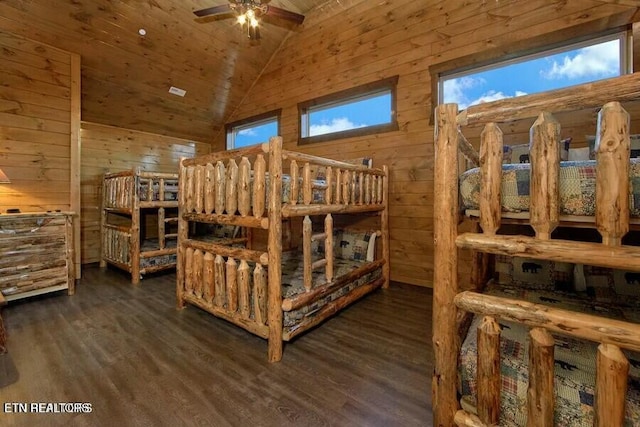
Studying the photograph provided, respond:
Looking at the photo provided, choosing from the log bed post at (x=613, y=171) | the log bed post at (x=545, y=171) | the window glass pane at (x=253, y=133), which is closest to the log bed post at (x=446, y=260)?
the log bed post at (x=545, y=171)

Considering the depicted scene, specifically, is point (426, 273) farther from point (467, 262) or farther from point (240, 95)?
Answer: point (240, 95)

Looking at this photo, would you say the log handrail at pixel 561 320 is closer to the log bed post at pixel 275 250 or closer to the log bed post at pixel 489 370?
the log bed post at pixel 489 370

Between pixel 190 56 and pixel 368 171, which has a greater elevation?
pixel 190 56

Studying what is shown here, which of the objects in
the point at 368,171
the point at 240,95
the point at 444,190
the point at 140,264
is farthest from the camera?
the point at 240,95

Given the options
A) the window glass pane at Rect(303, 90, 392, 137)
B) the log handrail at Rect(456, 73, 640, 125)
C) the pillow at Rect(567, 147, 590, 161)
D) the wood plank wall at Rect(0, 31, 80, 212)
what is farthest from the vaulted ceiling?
the log handrail at Rect(456, 73, 640, 125)

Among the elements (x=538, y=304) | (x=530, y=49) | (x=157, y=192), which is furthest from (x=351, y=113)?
(x=538, y=304)

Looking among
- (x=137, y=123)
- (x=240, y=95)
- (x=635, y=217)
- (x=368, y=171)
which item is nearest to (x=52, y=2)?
(x=137, y=123)

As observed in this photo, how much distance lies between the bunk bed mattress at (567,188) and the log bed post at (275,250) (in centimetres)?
106

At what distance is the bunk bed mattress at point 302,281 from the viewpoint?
1.88m

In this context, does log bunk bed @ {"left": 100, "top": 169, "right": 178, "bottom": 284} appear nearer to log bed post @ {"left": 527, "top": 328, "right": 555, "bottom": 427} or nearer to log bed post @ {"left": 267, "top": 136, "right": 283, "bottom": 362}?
log bed post @ {"left": 267, "top": 136, "right": 283, "bottom": 362}

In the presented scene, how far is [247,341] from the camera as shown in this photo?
197cm

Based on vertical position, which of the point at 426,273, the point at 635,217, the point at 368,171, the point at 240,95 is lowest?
the point at 426,273

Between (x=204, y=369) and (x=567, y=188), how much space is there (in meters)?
1.95

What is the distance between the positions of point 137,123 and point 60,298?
282cm
